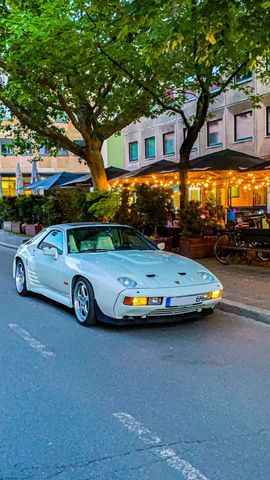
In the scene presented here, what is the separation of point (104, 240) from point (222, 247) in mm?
5632

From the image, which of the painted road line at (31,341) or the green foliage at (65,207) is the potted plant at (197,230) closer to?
the green foliage at (65,207)

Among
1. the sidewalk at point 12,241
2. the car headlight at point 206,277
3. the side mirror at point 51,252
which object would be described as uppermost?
the side mirror at point 51,252

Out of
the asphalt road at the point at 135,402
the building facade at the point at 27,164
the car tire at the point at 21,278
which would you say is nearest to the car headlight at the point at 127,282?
the asphalt road at the point at 135,402

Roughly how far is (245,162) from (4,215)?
50.0ft

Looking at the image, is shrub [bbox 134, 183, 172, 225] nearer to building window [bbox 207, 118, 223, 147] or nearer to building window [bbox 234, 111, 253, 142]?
building window [bbox 234, 111, 253, 142]

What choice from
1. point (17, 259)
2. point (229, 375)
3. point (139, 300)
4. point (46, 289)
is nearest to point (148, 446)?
point (229, 375)

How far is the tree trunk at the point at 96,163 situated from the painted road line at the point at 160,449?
48.4 feet

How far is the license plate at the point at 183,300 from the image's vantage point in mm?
6336

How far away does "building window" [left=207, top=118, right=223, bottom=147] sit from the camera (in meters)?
25.9

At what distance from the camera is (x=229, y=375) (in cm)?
496

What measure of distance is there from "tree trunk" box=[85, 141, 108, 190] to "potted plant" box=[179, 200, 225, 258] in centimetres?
522

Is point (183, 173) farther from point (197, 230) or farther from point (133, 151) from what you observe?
point (133, 151)

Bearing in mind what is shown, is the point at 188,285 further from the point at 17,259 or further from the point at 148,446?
the point at 17,259

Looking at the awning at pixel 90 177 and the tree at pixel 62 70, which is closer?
the tree at pixel 62 70
